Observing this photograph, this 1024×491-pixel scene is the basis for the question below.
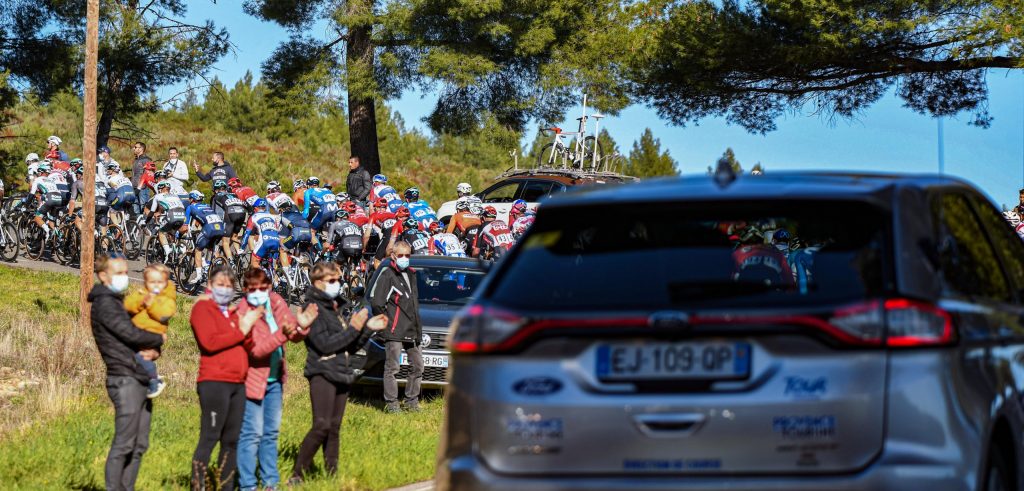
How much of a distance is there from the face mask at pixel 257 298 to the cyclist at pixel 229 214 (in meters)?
14.1

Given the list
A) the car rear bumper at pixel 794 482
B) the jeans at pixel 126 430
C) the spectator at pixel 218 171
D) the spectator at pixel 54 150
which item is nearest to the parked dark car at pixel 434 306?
the jeans at pixel 126 430

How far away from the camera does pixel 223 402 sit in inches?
348

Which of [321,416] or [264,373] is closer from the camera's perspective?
[264,373]

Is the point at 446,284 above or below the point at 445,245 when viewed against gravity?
below

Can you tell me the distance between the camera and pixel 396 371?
588 inches

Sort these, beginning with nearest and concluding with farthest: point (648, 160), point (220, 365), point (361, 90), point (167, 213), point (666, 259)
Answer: point (666, 259) → point (220, 365) → point (167, 213) → point (361, 90) → point (648, 160)

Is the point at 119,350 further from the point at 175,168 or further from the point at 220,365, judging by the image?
the point at 175,168

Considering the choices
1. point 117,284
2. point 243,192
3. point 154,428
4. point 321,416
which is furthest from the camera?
point 243,192

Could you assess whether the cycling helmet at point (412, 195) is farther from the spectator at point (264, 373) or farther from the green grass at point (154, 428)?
the spectator at point (264, 373)

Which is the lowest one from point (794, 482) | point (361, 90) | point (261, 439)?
point (261, 439)

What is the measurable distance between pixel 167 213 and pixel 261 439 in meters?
15.1

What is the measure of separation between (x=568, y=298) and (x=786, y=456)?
0.88 meters

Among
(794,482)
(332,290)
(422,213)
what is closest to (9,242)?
(422,213)

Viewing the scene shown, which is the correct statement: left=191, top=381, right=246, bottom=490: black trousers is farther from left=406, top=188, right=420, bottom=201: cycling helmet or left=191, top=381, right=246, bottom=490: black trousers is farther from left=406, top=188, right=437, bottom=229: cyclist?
left=406, top=188, right=420, bottom=201: cycling helmet
